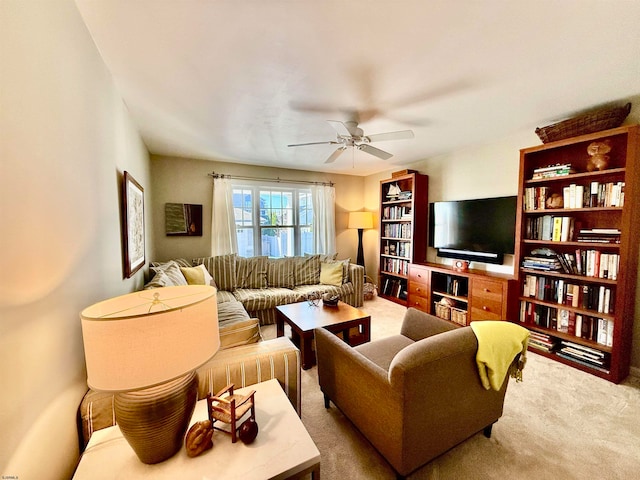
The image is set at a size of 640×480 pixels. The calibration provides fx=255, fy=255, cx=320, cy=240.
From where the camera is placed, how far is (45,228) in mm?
876

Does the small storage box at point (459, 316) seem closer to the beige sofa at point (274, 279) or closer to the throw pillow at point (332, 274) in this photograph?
the beige sofa at point (274, 279)

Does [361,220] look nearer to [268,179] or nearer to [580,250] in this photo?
[268,179]

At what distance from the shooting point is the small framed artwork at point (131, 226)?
1910 millimetres

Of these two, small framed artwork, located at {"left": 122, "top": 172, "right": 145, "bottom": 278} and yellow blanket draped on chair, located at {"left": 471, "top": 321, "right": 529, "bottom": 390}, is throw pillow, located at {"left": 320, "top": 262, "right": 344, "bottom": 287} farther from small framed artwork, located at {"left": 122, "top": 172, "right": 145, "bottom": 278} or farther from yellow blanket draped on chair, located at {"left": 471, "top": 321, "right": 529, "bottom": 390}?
yellow blanket draped on chair, located at {"left": 471, "top": 321, "right": 529, "bottom": 390}

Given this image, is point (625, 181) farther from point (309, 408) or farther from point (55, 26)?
point (55, 26)

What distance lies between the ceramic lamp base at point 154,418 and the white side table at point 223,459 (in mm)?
56

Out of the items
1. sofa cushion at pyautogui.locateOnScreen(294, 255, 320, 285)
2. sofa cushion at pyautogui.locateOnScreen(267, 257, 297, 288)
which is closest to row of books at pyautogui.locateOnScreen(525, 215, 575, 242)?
sofa cushion at pyautogui.locateOnScreen(294, 255, 320, 285)

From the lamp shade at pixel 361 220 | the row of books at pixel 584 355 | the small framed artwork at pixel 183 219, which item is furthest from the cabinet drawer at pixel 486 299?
the small framed artwork at pixel 183 219

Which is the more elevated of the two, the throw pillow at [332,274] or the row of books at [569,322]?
the throw pillow at [332,274]

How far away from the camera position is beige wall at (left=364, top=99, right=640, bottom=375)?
2.77 m

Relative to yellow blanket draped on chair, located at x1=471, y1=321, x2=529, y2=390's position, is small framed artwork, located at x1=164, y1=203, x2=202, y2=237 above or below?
above

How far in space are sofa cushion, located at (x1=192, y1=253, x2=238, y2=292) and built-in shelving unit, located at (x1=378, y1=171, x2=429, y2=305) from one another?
8.60 ft

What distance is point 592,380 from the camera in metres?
2.18

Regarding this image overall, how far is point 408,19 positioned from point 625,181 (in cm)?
225
